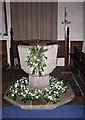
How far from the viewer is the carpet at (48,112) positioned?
2.83 meters

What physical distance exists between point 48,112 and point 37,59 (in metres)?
0.91

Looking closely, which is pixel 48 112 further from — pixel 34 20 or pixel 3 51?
pixel 34 20

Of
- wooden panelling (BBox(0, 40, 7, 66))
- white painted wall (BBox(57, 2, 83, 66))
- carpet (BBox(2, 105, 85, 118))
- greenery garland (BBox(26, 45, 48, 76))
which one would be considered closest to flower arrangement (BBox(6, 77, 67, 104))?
carpet (BBox(2, 105, 85, 118))

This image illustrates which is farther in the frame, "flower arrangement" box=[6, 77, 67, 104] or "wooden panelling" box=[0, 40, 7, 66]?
"wooden panelling" box=[0, 40, 7, 66]

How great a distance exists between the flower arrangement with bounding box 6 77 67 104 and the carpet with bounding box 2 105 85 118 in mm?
166

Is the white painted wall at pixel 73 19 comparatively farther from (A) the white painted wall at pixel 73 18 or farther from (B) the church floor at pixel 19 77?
(B) the church floor at pixel 19 77

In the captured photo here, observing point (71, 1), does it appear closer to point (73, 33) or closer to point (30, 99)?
point (73, 33)

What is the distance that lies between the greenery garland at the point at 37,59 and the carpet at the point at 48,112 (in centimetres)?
74

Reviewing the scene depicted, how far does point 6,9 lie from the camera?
5875 mm

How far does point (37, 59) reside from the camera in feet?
11.3

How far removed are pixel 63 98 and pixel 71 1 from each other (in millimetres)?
3469

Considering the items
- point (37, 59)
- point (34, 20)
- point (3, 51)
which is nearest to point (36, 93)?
point (37, 59)

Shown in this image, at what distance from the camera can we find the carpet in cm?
283

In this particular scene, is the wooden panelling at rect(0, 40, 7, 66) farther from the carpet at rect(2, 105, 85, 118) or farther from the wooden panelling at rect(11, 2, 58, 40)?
the carpet at rect(2, 105, 85, 118)
